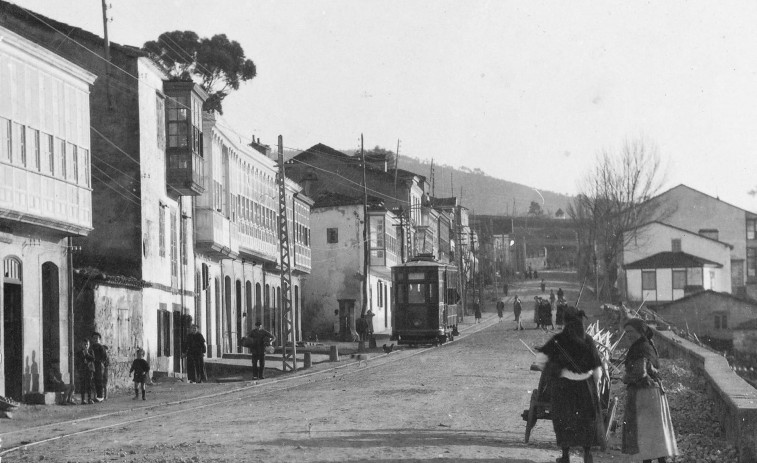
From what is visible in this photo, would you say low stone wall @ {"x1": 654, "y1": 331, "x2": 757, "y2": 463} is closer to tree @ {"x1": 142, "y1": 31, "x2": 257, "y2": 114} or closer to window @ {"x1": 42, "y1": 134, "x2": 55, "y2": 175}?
window @ {"x1": 42, "y1": 134, "x2": 55, "y2": 175}

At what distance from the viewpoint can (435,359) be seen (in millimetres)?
35625

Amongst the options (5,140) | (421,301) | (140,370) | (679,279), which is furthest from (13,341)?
(679,279)

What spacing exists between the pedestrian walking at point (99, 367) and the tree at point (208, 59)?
38911 millimetres

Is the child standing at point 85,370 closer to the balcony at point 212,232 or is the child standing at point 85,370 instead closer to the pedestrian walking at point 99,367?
the pedestrian walking at point 99,367

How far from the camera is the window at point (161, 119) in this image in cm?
3394

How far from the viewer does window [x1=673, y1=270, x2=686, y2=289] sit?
8431 centimetres

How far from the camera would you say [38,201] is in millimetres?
23375

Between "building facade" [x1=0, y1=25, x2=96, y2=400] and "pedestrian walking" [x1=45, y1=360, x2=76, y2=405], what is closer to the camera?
"building facade" [x1=0, y1=25, x2=96, y2=400]

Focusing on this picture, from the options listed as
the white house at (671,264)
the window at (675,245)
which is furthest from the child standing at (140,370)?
the window at (675,245)

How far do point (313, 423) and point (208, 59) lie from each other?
5178cm

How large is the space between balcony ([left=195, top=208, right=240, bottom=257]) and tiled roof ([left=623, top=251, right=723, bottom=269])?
50001 millimetres

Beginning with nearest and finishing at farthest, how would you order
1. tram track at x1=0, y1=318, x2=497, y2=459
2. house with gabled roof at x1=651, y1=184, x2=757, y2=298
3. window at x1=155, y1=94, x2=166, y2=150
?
tram track at x1=0, y1=318, x2=497, y2=459
window at x1=155, y1=94, x2=166, y2=150
house with gabled roof at x1=651, y1=184, x2=757, y2=298

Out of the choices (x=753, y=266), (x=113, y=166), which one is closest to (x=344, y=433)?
(x=113, y=166)

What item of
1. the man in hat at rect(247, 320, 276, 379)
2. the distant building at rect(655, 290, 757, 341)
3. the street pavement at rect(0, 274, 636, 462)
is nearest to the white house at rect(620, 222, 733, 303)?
the distant building at rect(655, 290, 757, 341)
